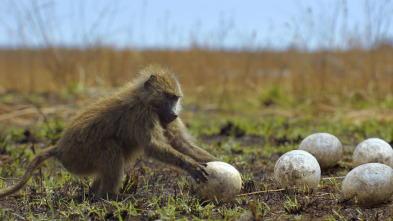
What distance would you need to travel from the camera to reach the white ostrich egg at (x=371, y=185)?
10.9 feet

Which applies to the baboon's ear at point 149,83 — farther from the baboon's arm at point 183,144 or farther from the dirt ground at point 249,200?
the dirt ground at point 249,200

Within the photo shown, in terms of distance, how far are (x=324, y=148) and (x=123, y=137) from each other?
6.62ft

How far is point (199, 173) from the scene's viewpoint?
137 inches

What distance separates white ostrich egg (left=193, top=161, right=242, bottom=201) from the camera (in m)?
3.43

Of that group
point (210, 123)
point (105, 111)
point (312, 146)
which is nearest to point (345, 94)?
point (210, 123)

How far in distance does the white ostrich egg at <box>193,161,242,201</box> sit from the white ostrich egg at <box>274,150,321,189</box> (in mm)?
498

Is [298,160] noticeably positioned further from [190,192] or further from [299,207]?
[190,192]

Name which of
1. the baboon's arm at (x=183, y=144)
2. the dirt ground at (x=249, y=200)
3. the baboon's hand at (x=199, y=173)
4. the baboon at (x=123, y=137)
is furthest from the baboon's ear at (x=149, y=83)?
the baboon's hand at (x=199, y=173)

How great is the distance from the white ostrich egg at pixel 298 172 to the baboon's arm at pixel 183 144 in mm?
717

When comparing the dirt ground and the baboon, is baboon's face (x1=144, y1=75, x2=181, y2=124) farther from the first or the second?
the dirt ground

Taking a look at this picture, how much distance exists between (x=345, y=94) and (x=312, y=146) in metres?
5.44

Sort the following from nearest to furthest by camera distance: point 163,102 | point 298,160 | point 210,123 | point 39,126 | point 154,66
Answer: point 298,160 → point 163,102 → point 154,66 → point 39,126 → point 210,123

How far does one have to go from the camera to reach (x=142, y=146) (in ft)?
12.4

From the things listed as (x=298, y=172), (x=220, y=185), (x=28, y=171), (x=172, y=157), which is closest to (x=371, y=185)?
(x=298, y=172)
